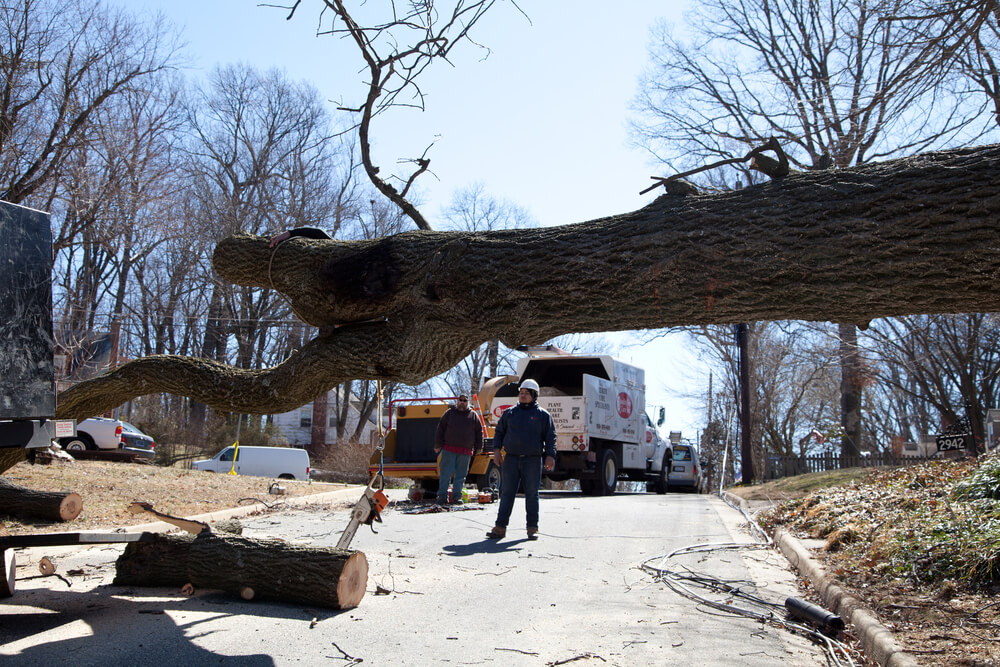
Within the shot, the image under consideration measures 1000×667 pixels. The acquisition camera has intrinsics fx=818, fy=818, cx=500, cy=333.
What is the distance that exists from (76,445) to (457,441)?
53.5 ft

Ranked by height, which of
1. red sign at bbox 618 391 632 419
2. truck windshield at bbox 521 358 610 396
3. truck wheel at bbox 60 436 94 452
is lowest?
truck wheel at bbox 60 436 94 452

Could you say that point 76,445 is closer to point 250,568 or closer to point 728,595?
point 250,568

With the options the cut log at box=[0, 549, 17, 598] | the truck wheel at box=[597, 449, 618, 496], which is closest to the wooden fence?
the truck wheel at box=[597, 449, 618, 496]

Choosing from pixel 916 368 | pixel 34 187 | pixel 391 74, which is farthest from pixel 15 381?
pixel 916 368

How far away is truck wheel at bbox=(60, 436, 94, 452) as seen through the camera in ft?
79.0

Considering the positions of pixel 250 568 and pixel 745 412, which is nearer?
pixel 250 568

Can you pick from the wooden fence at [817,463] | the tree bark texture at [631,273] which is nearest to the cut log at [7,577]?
the tree bark texture at [631,273]

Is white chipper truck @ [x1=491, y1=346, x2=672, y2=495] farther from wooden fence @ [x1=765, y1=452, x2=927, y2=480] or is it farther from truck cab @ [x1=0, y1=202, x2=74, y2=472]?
truck cab @ [x1=0, y1=202, x2=74, y2=472]

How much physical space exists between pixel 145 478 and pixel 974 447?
56.5 ft

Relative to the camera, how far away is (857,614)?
5379 millimetres

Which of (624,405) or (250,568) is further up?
(624,405)

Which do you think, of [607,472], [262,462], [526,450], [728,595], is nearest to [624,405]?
[607,472]

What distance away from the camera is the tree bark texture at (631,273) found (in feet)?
13.5

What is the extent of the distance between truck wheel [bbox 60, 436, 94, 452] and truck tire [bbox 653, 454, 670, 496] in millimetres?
17301
